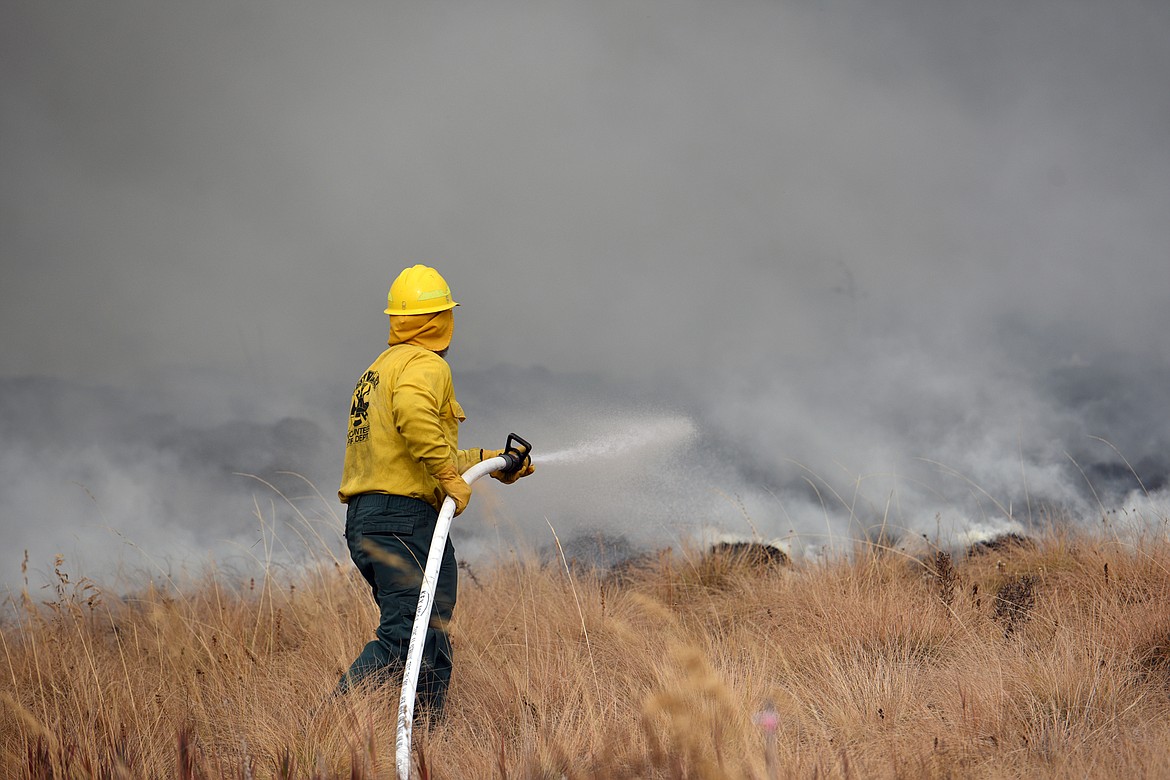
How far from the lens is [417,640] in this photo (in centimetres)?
376

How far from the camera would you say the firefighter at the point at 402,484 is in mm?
4258

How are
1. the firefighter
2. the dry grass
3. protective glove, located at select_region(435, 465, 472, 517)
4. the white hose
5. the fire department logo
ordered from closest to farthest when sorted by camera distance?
1. the white hose
2. the dry grass
3. protective glove, located at select_region(435, 465, 472, 517)
4. the firefighter
5. the fire department logo

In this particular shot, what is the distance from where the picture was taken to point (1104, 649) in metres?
4.82

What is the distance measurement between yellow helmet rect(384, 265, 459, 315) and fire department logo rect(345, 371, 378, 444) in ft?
1.18

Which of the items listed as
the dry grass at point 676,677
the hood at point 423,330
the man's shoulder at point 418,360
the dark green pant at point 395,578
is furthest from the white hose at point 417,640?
the hood at point 423,330

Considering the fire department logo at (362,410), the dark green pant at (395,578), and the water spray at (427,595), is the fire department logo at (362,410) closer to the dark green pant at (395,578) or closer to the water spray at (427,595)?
the dark green pant at (395,578)

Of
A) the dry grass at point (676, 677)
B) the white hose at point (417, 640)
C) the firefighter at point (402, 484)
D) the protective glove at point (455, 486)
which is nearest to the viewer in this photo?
the white hose at point (417, 640)

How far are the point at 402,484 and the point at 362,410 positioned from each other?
0.44m

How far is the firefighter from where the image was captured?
168 inches

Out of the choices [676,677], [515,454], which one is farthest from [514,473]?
[676,677]

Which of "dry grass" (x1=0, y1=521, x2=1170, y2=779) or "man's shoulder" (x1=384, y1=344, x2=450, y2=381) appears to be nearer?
"dry grass" (x1=0, y1=521, x2=1170, y2=779)

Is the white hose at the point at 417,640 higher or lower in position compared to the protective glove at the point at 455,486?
lower

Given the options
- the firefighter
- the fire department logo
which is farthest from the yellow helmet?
the fire department logo

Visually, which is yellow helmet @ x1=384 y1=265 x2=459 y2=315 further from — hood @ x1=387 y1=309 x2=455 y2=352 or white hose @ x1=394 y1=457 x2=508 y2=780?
white hose @ x1=394 y1=457 x2=508 y2=780
